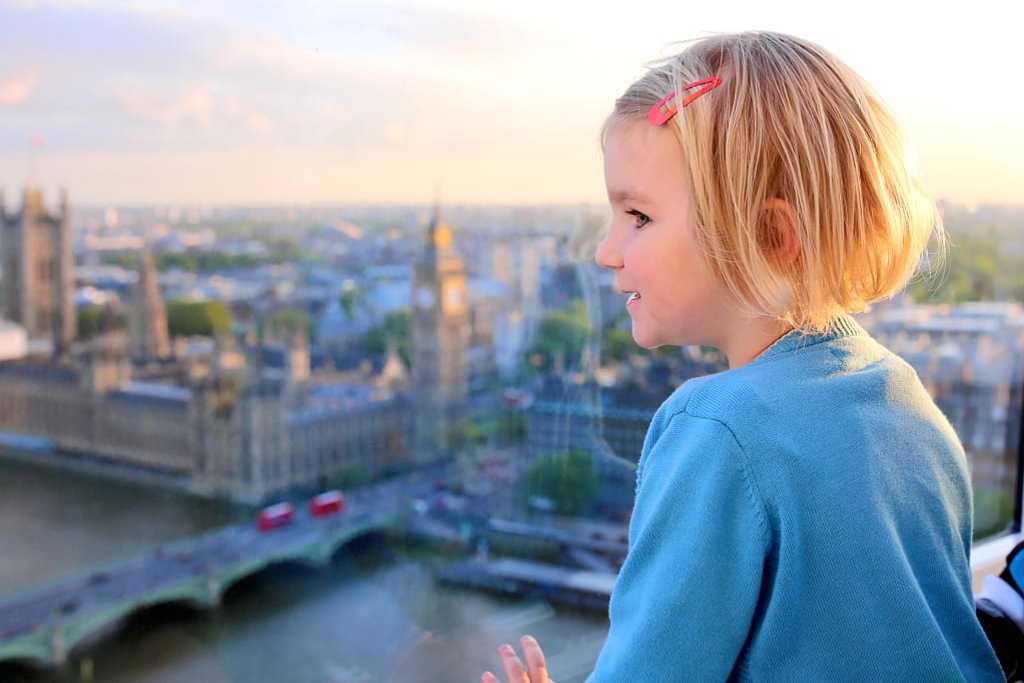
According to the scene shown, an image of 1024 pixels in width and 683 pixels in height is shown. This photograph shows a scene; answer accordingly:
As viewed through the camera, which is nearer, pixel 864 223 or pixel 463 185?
pixel 864 223

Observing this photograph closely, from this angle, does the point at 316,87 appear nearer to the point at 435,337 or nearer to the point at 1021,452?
the point at 435,337

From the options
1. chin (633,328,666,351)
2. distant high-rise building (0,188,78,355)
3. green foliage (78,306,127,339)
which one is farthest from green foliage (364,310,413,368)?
chin (633,328,666,351)

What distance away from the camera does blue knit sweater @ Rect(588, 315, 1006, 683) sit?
13.9 inches

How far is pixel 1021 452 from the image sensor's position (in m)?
1.42

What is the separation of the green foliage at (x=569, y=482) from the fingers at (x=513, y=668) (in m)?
1.83

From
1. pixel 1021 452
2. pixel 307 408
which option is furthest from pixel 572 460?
pixel 307 408

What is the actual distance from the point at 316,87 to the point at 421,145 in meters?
0.92

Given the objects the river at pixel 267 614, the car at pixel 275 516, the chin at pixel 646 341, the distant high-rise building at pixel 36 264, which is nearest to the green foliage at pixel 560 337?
the river at pixel 267 614

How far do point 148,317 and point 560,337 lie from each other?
8.65 feet

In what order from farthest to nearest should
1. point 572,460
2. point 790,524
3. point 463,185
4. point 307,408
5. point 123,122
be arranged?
point 307,408, point 463,185, point 123,122, point 572,460, point 790,524

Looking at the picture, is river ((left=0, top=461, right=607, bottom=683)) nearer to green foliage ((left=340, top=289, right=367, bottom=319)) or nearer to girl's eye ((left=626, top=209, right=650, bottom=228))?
girl's eye ((left=626, top=209, right=650, bottom=228))

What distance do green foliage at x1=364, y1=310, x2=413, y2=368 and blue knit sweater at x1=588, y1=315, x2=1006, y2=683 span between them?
317 inches

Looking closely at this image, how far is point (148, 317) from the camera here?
598cm

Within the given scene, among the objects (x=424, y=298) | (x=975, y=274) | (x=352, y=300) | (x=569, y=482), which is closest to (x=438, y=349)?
(x=424, y=298)
